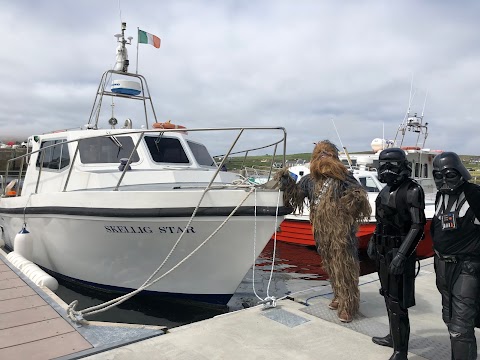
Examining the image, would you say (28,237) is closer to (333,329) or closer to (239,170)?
(239,170)

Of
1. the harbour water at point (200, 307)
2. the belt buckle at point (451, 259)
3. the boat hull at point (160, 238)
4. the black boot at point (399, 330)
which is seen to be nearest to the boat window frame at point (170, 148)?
the boat hull at point (160, 238)

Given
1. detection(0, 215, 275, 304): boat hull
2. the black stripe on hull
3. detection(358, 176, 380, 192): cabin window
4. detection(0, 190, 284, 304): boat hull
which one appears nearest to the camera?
the black stripe on hull

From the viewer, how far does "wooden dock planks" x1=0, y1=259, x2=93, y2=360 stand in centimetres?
310

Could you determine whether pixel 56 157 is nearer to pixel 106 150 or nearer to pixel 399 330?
pixel 106 150

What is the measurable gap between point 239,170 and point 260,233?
205 centimetres

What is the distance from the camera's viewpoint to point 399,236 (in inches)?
110

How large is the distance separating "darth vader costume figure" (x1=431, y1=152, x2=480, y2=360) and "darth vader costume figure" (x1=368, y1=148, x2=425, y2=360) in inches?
7.9

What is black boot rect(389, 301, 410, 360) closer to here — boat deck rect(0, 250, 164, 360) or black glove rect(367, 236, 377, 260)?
black glove rect(367, 236, 377, 260)

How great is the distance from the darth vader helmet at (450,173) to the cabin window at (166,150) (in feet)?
15.4

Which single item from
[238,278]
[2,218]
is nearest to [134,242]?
[238,278]

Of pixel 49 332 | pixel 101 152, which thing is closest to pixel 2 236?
pixel 101 152

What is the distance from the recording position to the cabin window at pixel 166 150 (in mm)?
6469

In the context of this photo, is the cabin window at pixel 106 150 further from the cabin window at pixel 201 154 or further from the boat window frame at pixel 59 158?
the cabin window at pixel 201 154

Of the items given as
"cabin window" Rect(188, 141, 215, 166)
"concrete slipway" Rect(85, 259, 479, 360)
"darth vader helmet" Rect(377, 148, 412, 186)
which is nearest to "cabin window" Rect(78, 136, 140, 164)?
"cabin window" Rect(188, 141, 215, 166)
